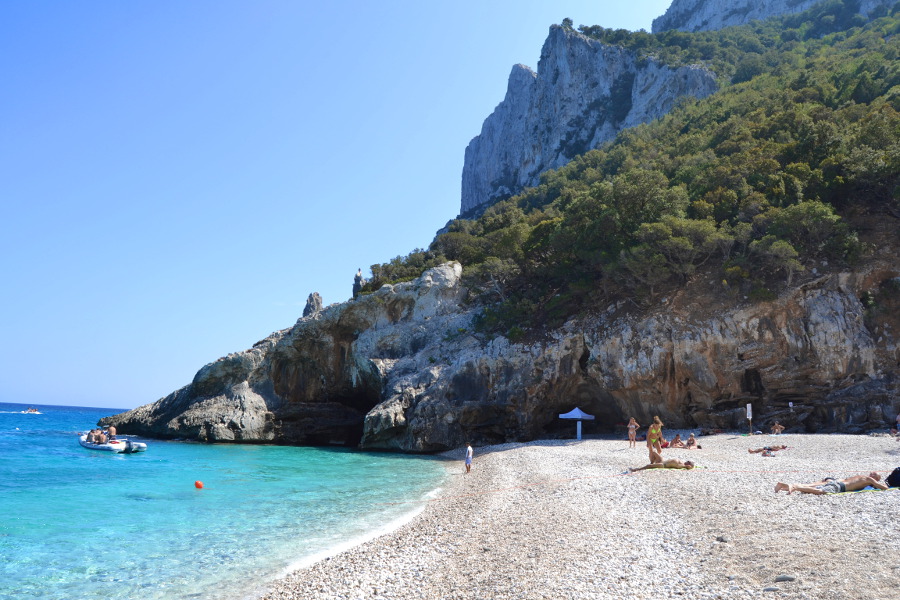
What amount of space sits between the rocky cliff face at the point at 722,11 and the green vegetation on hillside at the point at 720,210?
160 ft

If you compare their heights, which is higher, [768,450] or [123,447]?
[768,450]

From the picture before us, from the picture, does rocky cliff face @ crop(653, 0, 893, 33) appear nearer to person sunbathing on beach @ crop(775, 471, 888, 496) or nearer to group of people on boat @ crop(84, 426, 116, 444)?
person sunbathing on beach @ crop(775, 471, 888, 496)

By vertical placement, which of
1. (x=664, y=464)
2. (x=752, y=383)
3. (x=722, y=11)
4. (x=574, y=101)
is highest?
(x=722, y=11)

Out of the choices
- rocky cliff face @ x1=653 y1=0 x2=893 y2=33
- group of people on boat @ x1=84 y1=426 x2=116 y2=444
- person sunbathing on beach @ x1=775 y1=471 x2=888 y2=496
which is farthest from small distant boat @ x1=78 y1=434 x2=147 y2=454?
rocky cliff face @ x1=653 y1=0 x2=893 y2=33

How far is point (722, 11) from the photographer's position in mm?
93938

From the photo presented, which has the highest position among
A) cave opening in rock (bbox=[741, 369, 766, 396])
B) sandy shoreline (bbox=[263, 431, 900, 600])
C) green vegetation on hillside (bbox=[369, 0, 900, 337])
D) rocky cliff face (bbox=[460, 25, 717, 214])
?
rocky cliff face (bbox=[460, 25, 717, 214])

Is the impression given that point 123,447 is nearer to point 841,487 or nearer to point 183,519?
point 183,519

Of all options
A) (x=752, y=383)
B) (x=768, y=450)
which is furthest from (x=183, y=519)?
(x=752, y=383)

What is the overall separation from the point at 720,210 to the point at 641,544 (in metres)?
28.8

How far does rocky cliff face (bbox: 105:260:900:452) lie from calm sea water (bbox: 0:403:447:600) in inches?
258

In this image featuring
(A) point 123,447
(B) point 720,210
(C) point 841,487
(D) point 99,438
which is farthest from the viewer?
(D) point 99,438

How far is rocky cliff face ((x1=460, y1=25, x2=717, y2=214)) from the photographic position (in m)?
68.3

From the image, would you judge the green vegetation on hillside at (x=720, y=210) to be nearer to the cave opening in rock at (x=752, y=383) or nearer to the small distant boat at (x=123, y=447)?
the cave opening in rock at (x=752, y=383)

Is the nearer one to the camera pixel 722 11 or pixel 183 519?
pixel 183 519
